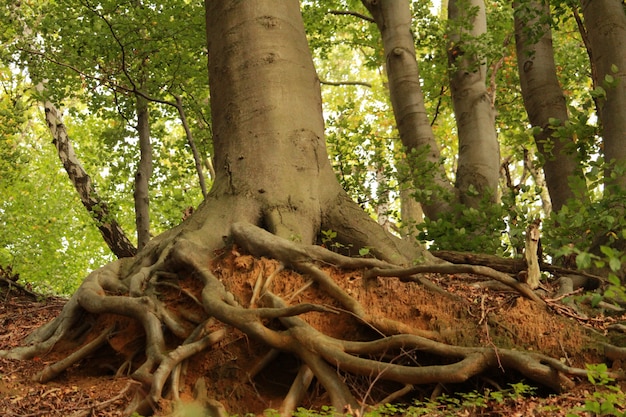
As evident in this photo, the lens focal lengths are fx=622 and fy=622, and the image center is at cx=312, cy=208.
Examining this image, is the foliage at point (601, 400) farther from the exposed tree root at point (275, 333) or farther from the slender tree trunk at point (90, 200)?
the slender tree trunk at point (90, 200)

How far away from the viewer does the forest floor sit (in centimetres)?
440

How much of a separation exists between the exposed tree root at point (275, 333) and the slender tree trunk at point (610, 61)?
8.59ft

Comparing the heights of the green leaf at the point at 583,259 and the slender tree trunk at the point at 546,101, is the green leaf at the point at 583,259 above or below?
below

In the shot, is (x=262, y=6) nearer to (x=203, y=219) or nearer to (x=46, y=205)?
(x=203, y=219)

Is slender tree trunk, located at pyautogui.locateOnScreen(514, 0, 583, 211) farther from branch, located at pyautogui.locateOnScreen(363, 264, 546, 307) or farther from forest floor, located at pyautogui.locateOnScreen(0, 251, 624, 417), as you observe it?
branch, located at pyautogui.locateOnScreen(363, 264, 546, 307)

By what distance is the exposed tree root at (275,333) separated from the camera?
432 cm

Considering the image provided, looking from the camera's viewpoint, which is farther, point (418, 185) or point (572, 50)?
point (572, 50)

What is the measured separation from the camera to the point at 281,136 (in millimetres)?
6406

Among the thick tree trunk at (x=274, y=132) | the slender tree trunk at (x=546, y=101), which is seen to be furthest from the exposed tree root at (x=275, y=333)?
the slender tree trunk at (x=546, y=101)

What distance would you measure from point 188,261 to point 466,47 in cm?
613

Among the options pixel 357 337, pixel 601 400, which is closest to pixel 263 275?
pixel 357 337

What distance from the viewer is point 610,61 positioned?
6840 mm

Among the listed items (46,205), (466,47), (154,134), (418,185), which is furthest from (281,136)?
(46,205)

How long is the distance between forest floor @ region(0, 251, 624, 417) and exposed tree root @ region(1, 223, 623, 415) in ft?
0.34
